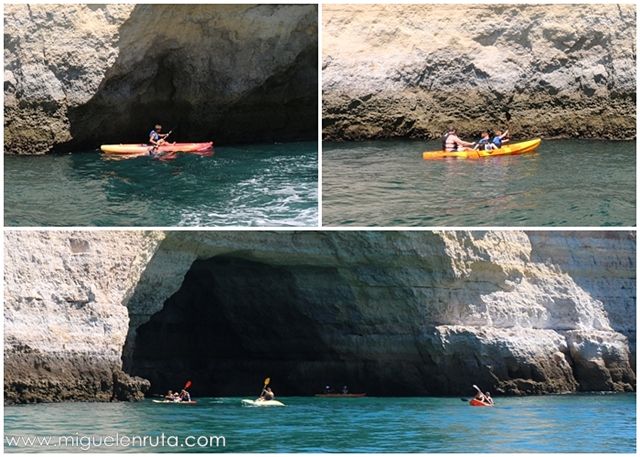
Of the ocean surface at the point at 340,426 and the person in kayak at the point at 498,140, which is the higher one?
the person in kayak at the point at 498,140

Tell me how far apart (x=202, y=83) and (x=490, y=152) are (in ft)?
21.3

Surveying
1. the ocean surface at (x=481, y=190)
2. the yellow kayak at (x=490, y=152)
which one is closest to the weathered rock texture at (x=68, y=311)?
the ocean surface at (x=481, y=190)

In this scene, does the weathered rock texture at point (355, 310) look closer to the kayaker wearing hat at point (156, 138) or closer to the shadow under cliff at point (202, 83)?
the kayaker wearing hat at point (156, 138)

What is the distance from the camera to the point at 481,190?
21172 mm

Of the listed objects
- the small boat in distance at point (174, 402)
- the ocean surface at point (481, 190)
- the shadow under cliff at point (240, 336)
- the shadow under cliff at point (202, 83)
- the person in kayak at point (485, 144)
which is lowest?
the small boat in distance at point (174, 402)

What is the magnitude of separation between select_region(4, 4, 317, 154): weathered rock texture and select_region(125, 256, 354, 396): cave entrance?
11.8ft

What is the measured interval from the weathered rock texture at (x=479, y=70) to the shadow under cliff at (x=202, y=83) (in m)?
1.10

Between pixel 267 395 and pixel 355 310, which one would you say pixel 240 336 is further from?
pixel 267 395

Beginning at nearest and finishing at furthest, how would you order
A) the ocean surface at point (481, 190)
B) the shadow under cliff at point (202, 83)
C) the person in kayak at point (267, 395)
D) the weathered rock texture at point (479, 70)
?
the ocean surface at point (481, 190) → the person in kayak at point (267, 395) → the shadow under cliff at point (202, 83) → the weathered rock texture at point (479, 70)

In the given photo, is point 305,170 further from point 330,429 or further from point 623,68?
point 623,68

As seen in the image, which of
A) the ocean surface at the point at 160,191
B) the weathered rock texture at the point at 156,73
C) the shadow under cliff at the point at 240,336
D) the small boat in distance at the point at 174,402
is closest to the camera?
the ocean surface at the point at 160,191

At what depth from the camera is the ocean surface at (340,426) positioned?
1617 centimetres

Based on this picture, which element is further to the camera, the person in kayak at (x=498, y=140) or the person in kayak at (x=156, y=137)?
the person in kayak at (x=498, y=140)

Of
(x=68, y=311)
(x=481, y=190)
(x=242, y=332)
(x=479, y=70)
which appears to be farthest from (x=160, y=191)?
(x=479, y=70)
